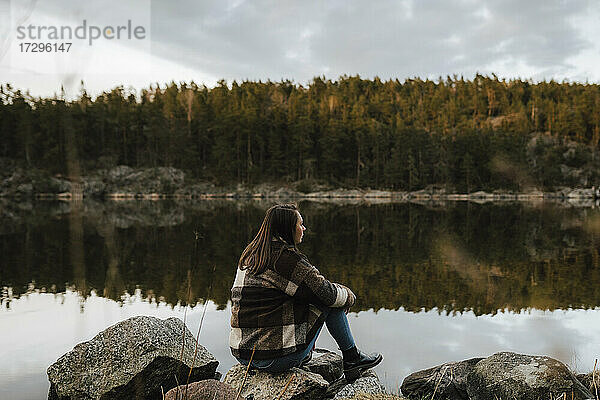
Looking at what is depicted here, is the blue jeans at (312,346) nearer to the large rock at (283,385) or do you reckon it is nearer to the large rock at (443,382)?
the large rock at (283,385)

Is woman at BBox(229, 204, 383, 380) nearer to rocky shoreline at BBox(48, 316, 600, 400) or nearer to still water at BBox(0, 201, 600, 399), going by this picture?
rocky shoreline at BBox(48, 316, 600, 400)

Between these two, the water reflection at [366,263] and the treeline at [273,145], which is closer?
the water reflection at [366,263]

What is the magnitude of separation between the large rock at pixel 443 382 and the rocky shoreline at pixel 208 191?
4550cm

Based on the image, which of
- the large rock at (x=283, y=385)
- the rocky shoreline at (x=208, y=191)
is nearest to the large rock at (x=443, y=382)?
the large rock at (x=283, y=385)

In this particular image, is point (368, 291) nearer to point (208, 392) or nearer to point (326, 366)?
point (326, 366)

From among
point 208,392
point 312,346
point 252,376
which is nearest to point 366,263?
point 312,346

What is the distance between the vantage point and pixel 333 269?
972 centimetres

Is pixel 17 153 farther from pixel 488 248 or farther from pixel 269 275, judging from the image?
pixel 269 275

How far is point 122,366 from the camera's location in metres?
3.63

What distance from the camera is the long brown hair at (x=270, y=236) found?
10.4 ft

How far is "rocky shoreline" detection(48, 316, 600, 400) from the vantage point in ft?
10.9

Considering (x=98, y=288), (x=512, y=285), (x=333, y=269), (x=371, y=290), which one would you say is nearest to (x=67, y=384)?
(x=98, y=288)

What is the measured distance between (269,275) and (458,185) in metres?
52.9

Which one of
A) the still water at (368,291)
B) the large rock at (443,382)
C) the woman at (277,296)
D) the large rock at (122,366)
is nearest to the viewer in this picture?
the woman at (277,296)
